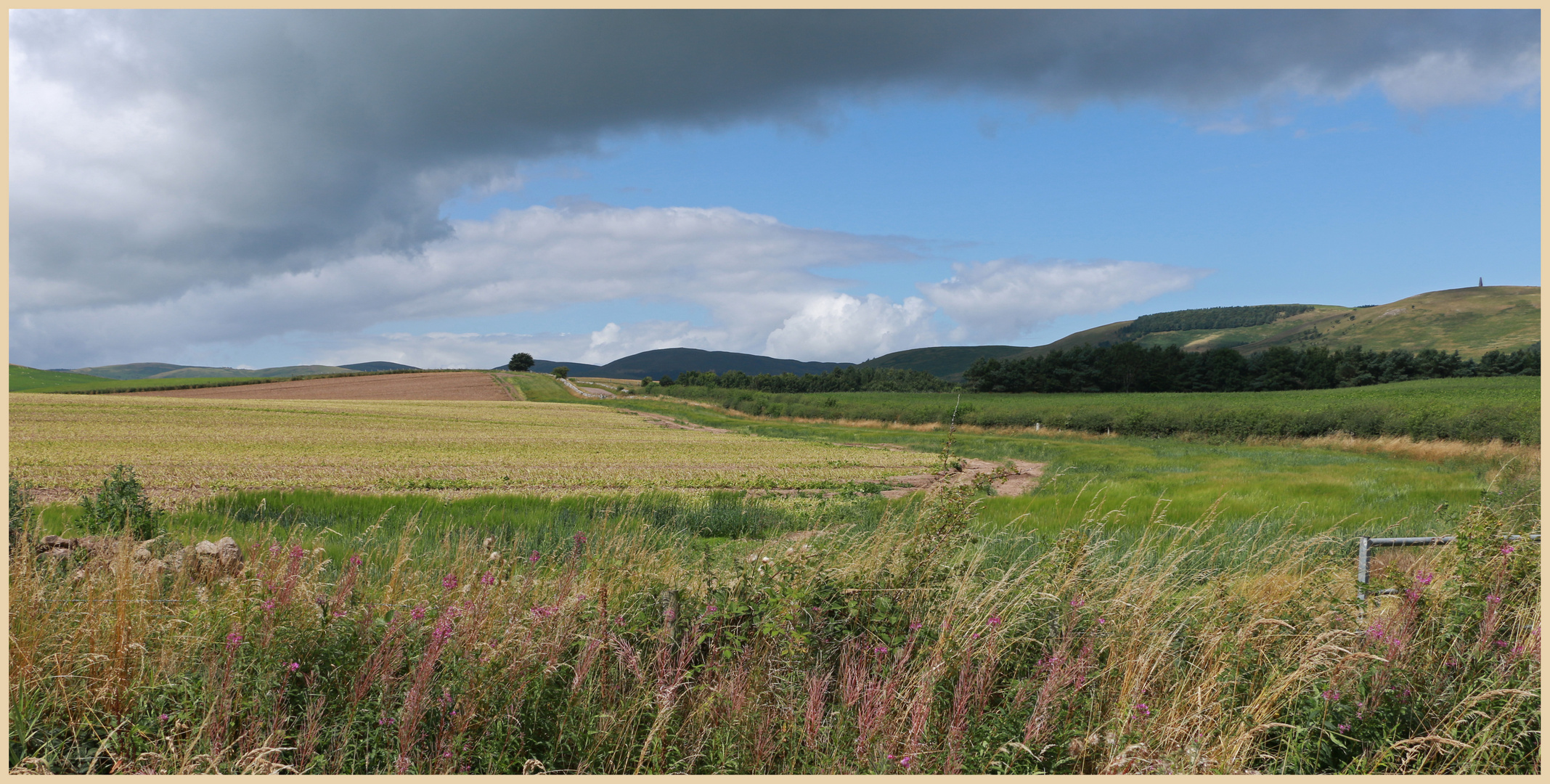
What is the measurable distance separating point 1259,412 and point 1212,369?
7048cm

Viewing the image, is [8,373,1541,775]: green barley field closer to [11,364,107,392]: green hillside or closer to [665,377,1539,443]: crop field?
[665,377,1539,443]: crop field

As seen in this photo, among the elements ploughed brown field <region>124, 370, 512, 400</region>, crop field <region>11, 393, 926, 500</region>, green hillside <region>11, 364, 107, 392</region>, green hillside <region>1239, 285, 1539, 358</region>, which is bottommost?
crop field <region>11, 393, 926, 500</region>

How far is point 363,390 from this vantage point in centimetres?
11294

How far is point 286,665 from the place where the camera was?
519 cm

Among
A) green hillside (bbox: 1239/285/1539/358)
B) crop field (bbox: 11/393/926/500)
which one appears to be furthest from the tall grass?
green hillside (bbox: 1239/285/1539/358)

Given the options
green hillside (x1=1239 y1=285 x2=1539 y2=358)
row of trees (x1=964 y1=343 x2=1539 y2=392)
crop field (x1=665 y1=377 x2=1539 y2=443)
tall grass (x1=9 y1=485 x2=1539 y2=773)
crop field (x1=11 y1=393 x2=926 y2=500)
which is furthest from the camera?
green hillside (x1=1239 y1=285 x2=1539 y2=358)

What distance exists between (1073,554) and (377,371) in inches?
6444

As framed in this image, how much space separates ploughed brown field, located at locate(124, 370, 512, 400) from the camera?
97125 mm

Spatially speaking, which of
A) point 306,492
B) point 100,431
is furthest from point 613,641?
point 100,431

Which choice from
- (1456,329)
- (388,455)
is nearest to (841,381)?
(388,455)

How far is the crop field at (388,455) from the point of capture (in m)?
21.7

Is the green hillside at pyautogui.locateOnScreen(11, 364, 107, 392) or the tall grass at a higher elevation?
the green hillside at pyautogui.locateOnScreen(11, 364, 107, 392)

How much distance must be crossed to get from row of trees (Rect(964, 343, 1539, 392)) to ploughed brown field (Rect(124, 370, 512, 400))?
2898 inches

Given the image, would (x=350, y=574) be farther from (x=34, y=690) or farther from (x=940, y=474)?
(x=940, y=474)
